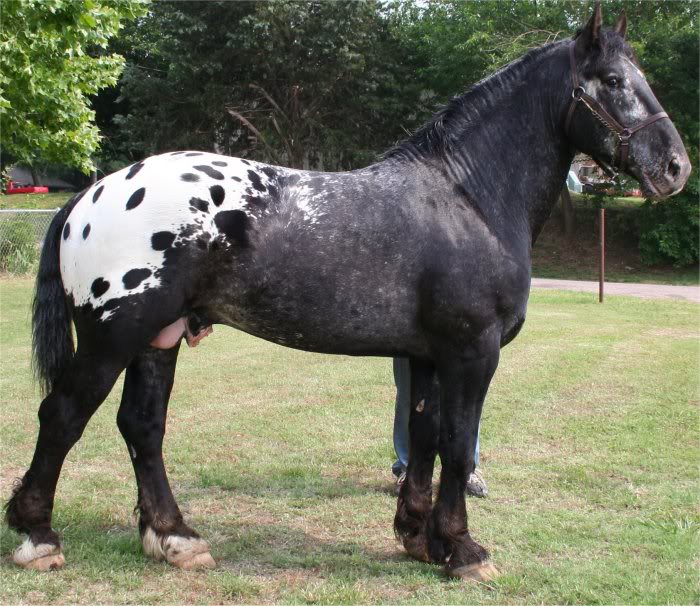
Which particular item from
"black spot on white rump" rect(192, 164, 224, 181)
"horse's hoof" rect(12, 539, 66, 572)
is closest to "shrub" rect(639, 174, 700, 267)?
"black spot on white rump" rect(192, 164, 224, 181)

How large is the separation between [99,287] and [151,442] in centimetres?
92

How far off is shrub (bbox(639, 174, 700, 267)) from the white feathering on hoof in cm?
2347

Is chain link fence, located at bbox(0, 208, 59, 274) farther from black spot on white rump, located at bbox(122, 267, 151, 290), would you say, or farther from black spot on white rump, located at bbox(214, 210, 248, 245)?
black spot on white rump, located at bbox(214, 210, 248, 245)

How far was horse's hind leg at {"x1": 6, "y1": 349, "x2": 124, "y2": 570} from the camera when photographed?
3637 mm

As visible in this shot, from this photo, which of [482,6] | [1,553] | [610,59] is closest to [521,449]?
[610,59]

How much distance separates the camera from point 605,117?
384 centimetres

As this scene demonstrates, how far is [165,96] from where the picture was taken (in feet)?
102

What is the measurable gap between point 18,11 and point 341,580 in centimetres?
942

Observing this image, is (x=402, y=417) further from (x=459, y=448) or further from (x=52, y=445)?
(x=52, y=445)

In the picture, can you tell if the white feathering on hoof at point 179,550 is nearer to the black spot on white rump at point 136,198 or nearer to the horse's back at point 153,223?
the horse's back at point 153,223

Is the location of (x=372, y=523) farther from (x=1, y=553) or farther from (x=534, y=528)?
(x=1, y=553)

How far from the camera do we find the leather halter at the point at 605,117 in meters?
3.80

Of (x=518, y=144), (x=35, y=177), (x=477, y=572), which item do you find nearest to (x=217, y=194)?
(x=518, y=144)

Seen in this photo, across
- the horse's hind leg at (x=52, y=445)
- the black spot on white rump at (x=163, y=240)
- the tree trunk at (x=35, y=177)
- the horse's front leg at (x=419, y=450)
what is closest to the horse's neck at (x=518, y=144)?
the horse's front leg at (x=419, y=450)
